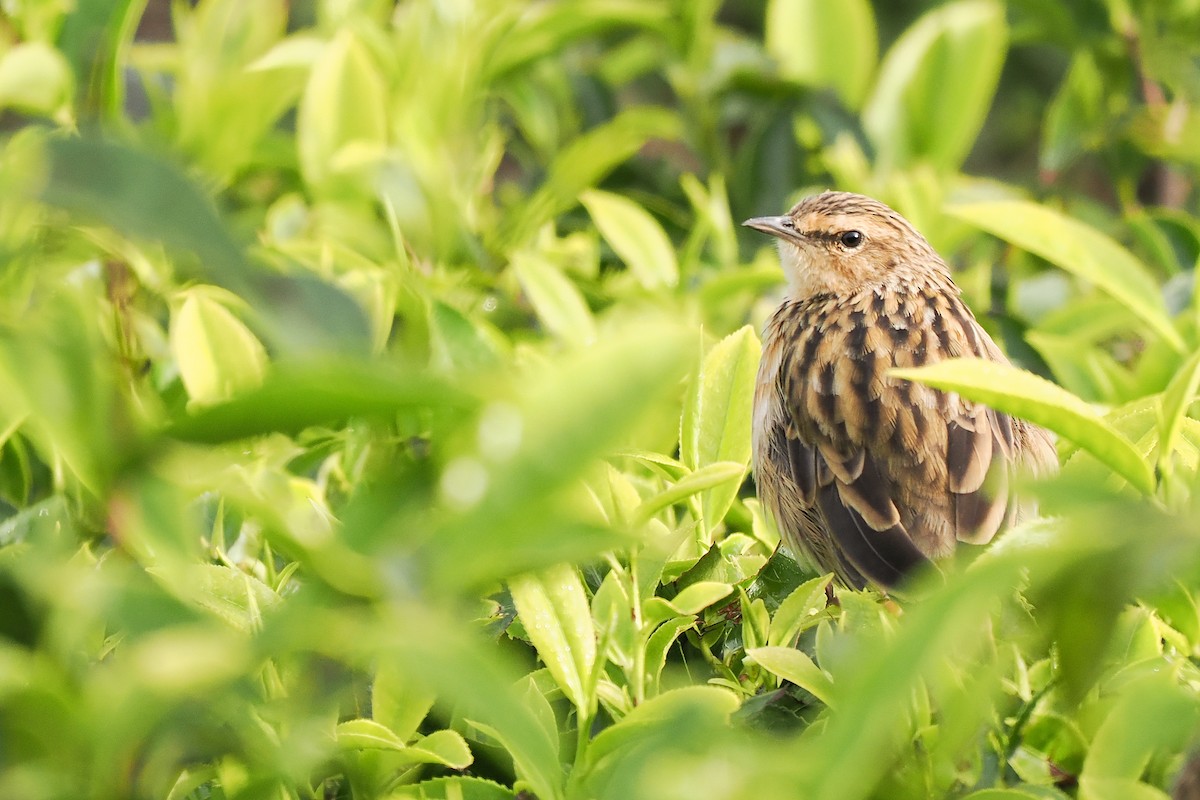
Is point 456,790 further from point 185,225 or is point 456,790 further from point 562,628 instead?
point 185,225

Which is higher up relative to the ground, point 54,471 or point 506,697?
point 506,697

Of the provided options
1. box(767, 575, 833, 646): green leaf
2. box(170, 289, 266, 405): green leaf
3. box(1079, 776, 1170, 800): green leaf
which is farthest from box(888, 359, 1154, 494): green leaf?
box(170, 289, 266, 405): green leaf

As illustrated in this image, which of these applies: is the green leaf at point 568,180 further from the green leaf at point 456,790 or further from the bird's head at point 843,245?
the green leaf at point 456,790

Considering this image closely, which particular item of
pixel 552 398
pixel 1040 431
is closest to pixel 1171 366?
pixel 1040 431

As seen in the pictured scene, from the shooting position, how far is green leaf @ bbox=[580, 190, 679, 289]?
3098 millimetres

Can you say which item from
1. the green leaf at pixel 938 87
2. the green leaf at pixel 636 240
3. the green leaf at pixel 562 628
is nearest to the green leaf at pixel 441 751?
the green leaf at pixel 562 628

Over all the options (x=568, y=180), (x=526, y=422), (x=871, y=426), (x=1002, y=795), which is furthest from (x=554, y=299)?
(x=526, y=422)

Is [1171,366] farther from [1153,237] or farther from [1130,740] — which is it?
[1130,740]

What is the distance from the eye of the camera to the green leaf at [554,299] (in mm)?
2734

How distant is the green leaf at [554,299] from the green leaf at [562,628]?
106 centimetres

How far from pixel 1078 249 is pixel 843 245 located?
1292mm

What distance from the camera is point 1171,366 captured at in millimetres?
2693

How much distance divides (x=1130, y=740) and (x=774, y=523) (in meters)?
1.39

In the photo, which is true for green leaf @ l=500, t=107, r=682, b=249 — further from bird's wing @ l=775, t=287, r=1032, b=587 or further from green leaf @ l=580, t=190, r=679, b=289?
bird's wing @ l=775, t=287, r=1032, b=587
